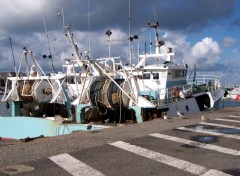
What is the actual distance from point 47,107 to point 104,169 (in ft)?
64.1

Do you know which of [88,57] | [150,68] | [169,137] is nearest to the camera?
[169,137]

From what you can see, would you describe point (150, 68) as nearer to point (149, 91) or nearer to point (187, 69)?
point (149, 91)

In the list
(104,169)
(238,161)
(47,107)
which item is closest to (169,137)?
(238,161)

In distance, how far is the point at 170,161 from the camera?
716 centimetres

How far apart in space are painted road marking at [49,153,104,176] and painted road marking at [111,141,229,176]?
151 cm

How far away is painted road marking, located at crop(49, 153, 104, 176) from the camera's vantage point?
630 cm

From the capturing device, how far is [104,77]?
65.6 ft

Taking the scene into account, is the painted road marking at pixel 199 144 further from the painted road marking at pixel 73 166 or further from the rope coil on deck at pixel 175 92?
the rope coil on deck at pixel 175 92

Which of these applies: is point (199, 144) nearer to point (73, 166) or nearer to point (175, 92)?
point (73, 166)

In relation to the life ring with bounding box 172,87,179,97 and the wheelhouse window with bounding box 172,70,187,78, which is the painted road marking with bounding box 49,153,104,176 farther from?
the wheelhouse window with bounding box 172,70,187,78

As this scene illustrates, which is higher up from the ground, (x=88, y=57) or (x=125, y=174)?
(x=88, y=57)

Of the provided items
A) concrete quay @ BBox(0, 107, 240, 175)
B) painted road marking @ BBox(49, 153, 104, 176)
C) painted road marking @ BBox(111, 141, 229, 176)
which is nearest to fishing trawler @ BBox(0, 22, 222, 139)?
concrete quay @ BBox(0, 107, 240, 175)

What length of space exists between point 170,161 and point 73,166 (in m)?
2.02

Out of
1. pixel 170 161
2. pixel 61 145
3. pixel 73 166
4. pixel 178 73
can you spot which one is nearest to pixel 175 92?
pixel 178 73
